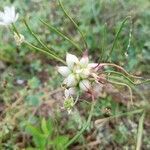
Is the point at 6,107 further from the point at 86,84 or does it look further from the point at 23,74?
the point at 86,84

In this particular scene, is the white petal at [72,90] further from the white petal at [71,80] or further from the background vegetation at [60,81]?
the background vegetation at [60,81]

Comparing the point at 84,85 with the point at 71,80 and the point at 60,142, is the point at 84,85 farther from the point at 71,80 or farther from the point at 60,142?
the point at 60,142

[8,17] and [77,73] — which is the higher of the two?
[8,17]

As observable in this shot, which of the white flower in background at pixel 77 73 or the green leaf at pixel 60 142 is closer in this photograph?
the white flower in background at pixel 77 73

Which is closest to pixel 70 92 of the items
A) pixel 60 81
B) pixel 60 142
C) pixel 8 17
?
pixel 8 17

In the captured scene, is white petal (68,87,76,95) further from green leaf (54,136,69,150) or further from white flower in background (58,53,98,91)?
green leaf (54,136,69,150)

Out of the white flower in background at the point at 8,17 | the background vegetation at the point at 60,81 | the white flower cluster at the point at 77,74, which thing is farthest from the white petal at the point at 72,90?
the background vegetation at the point at 60,81

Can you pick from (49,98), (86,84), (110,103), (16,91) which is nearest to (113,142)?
(110,103)
